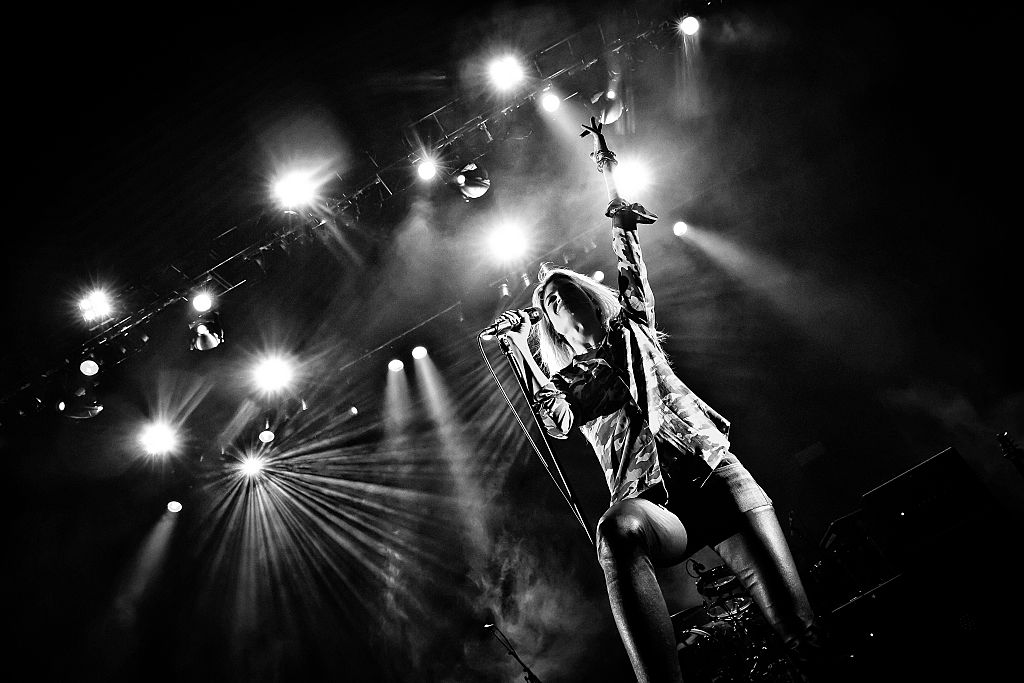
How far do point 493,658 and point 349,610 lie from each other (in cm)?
272

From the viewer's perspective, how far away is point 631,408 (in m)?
2.01

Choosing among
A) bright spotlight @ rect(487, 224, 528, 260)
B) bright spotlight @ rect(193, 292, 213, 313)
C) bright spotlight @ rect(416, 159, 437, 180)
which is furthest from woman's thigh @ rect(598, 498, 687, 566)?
→ bright spotlight @ rect(193, 292, 213, 313)

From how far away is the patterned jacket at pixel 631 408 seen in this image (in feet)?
6.29

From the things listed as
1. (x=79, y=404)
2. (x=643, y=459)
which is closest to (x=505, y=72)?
(x=643, y=459)

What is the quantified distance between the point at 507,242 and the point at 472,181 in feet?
4.42

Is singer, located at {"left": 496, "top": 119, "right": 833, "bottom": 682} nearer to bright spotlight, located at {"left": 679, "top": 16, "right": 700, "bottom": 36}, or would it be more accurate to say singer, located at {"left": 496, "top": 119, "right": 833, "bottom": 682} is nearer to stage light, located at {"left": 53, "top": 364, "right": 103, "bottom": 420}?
bright spotlight, located at {"left": 679, "top": 16, "right": 700, "bottom": 36}

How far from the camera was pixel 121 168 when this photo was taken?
589 centimetres

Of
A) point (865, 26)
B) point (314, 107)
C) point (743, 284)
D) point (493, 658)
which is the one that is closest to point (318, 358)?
point (314, 107)

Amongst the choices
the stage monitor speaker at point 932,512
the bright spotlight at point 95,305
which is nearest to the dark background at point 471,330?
the bright spotlight at point 95,305

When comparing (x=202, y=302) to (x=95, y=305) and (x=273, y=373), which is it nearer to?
(x=95, y=305)

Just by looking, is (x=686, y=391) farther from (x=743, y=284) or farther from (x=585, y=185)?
(x=743, y=284)

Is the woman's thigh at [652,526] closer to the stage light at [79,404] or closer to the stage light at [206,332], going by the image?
the stage light at [206,332]

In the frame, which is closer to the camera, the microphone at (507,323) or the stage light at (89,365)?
the microphone at (507,323)

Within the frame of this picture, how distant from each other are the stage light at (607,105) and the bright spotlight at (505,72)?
1.06 m
